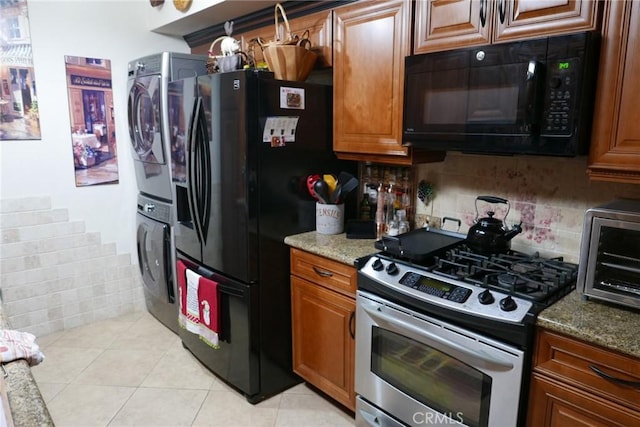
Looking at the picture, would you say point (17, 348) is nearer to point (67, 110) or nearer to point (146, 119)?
point (146, 119)

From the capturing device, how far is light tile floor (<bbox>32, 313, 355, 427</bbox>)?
7.57 feet

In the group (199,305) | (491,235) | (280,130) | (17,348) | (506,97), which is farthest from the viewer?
(199,305)

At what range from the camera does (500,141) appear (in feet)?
5.53

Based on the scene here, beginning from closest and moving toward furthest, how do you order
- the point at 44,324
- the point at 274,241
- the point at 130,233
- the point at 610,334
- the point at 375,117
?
the point at 610,334
the point at 375,117
the point at 274,241
the point at 44,324
the point at 130,233

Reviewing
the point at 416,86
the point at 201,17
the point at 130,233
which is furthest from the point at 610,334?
the point at 130,233

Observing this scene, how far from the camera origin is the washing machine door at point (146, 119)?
9.37 feet

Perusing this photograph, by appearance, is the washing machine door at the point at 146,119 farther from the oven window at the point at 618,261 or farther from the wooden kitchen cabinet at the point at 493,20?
the oven window at the point at 618,261

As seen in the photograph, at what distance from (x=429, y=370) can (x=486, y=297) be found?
422 millimetres

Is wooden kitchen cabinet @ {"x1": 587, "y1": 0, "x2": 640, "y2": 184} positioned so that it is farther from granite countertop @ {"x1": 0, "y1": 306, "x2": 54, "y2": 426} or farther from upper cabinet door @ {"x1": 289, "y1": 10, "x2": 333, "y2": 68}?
granite countertop @ {"x1": 0, "y1": 306, "x2": 54, "y2": 426}

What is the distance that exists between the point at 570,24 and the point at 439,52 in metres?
0.49

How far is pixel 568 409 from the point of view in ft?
4.66

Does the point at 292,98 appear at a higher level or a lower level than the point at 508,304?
higher

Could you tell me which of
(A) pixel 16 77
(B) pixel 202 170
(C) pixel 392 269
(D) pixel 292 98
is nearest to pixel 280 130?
(D) pixel 292 98

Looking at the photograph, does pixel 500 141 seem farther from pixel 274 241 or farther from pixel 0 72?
pixel 0 72
